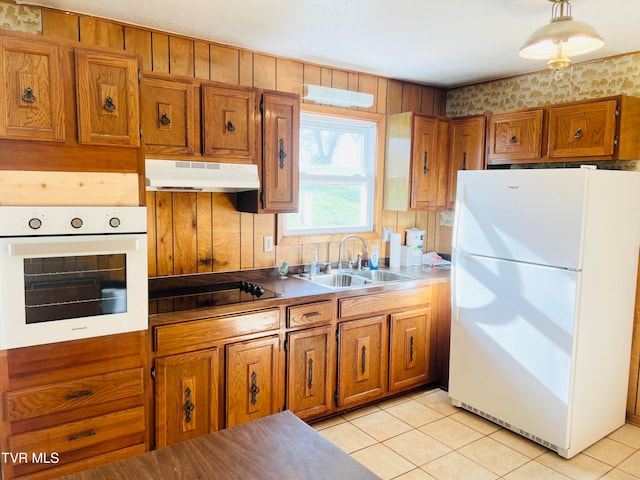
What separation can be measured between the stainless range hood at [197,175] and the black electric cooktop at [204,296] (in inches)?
24.8

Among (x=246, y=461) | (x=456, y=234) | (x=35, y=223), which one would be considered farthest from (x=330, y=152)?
(x=246, y=461)

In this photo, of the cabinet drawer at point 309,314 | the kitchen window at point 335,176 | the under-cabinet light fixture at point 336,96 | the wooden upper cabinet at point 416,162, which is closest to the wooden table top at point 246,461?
the cabinet drawer at point 309,314

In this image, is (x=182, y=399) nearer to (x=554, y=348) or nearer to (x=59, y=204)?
(x=59, y=204)

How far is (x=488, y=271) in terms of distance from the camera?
3.04 meters

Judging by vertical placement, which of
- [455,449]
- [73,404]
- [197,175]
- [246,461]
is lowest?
[455,449]

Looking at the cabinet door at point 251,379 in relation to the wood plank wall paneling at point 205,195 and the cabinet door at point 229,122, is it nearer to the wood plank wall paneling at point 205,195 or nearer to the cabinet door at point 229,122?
the wood plank wall paneling at point 205,195

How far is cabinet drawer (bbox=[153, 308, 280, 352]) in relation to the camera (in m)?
2.38

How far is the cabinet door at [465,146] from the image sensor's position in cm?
375

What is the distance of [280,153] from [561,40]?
1660 millimetres

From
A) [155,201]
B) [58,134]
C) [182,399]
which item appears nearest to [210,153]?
[155,201]

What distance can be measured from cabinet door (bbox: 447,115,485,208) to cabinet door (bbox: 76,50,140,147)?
2.64 m

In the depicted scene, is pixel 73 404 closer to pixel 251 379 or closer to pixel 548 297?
pixel 251 379

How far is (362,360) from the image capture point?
3.20 meters

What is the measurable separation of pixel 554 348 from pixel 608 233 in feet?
2.48
